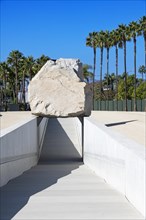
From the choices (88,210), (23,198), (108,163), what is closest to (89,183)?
(108,163)

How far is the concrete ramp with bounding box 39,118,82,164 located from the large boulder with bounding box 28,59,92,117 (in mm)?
1796

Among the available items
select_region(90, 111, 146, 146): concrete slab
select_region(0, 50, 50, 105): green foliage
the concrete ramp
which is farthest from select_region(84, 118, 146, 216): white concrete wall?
select_region(0, 50, 50, 105): green foliage

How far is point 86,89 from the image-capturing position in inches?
960

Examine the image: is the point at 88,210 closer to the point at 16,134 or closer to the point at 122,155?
the point at 122,155

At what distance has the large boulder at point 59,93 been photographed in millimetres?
23578

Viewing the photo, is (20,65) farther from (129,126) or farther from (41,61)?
(129,126)

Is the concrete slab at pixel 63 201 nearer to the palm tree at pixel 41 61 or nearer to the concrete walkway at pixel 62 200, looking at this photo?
the concrete walkway at pixel 62 200

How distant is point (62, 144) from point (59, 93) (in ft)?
10.1

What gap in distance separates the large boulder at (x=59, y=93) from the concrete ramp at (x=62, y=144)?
5.89 ft

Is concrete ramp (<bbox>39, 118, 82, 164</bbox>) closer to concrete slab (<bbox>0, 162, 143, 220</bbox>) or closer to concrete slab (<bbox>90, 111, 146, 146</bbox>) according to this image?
concrete slab (<bbox>90, 111, 146, 146</bbox>)

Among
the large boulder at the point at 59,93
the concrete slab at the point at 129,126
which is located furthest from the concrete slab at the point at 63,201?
the large boulder at the point at 59,93

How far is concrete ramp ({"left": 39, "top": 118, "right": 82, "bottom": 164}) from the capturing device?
2064cm

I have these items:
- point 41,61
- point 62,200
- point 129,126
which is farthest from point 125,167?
point 41,61

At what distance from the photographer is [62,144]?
25.3 metres
